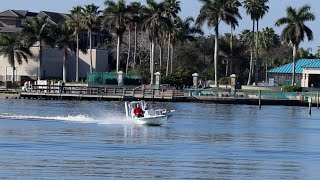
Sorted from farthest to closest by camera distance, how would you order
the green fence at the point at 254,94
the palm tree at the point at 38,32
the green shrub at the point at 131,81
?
the palm tree at the point at 38,32
the green shrub at the point at 131,81
the green fence at the point at 254,94

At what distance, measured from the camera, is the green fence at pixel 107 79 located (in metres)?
129

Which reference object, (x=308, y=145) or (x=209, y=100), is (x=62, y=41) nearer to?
(x=209, y=100)

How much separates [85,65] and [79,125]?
81.6 m

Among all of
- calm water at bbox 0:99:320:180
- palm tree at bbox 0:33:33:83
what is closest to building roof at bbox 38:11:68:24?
palm tree at bbox 0:33:33:83

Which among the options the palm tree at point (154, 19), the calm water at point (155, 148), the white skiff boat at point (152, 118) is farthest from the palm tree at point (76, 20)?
the white skiff boat at point (152, 118)

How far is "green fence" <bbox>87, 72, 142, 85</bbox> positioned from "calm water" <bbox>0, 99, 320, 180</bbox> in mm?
46835

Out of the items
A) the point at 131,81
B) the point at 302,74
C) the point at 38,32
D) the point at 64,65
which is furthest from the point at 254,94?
the point at 38,32

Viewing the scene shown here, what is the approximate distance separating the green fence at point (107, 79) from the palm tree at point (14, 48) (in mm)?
12329

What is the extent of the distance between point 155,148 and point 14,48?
298 ft

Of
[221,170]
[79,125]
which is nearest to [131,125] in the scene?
[79,125]

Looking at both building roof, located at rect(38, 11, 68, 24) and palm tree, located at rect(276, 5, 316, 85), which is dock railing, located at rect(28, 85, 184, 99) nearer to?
palm tree, located at rect(276, 5, 316, 85)

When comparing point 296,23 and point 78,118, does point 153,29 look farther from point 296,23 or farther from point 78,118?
point 78,118

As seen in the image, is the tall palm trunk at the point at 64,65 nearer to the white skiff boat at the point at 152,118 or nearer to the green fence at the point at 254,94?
the green fence at the point at 254,94

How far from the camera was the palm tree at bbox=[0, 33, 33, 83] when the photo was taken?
138 meters
